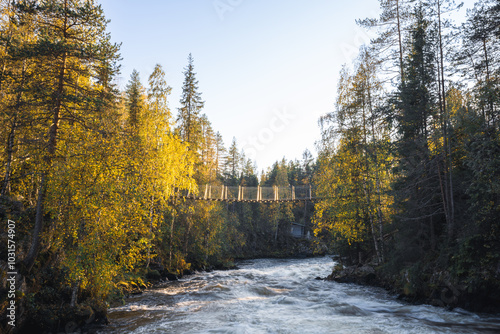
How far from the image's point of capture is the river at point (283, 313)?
305 inches

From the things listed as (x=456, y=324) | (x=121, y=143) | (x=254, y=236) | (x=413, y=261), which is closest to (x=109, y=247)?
(x=121, y=143)

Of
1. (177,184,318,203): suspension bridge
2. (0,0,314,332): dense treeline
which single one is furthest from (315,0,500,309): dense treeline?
(0,0,314,332): dense treeline

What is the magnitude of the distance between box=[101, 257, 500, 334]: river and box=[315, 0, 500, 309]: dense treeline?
104 cm

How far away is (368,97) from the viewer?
15164mm

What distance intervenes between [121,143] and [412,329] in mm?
9191

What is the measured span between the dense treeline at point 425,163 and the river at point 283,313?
1037 millimetres

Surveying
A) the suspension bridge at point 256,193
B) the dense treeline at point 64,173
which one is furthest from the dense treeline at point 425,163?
the dense treeline at point 64,173

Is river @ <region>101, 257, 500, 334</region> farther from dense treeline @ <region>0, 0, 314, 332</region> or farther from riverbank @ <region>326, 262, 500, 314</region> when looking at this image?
dense treeline @ <region>0, 0, 314, 332</region>

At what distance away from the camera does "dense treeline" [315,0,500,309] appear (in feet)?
27.2

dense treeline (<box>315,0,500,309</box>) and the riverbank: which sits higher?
dense treeline (<box>315,0,500,309</box>)

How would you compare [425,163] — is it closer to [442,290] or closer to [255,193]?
[442,290]

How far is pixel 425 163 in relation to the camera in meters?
10.5

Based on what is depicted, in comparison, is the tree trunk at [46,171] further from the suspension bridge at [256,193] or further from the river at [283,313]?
the suspension bridge at [256,193]

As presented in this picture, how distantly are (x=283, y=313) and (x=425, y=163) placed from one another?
6.94m
